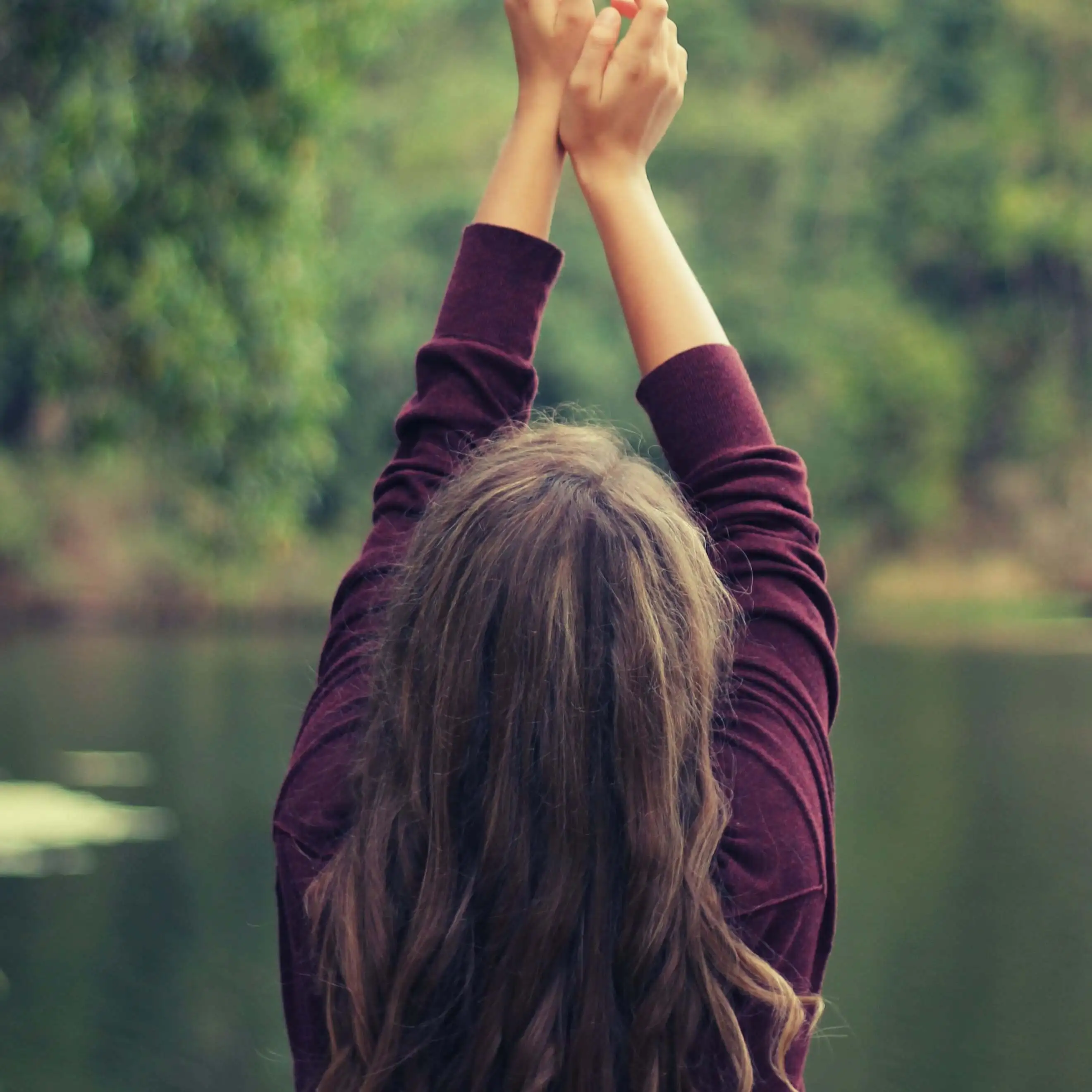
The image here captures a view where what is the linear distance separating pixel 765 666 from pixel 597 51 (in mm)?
346

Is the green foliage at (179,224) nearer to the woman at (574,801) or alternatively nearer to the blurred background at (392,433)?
the blurred background at (392,433)

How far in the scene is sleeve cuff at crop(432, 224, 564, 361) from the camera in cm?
94

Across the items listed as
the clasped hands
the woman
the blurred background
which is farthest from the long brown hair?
the blurred background

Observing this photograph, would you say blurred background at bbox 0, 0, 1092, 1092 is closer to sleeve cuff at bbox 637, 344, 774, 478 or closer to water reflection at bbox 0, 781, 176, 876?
water reflection at bbox 0, 781, 176, 876

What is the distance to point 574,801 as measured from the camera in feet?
2.54

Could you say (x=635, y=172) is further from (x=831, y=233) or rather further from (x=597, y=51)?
(x=831, y=233)

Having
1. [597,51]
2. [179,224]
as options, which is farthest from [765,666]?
[179,224]

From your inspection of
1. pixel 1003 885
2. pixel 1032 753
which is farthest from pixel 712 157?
pixel 1003 885

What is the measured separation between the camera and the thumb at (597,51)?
91 centimetres

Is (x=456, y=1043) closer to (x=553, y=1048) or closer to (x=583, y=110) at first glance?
(x=553, y=1048)

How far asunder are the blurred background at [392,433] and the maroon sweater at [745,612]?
0.98 ft

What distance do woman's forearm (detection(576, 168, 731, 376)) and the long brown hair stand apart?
0.12m

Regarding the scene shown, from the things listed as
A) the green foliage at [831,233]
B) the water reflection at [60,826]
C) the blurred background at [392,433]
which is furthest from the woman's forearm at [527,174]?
the green foliage at [831,233]

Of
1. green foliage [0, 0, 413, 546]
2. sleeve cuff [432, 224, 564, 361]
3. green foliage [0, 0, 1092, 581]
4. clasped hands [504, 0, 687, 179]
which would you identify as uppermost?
green foliage [0, 0, 1092, 581]
